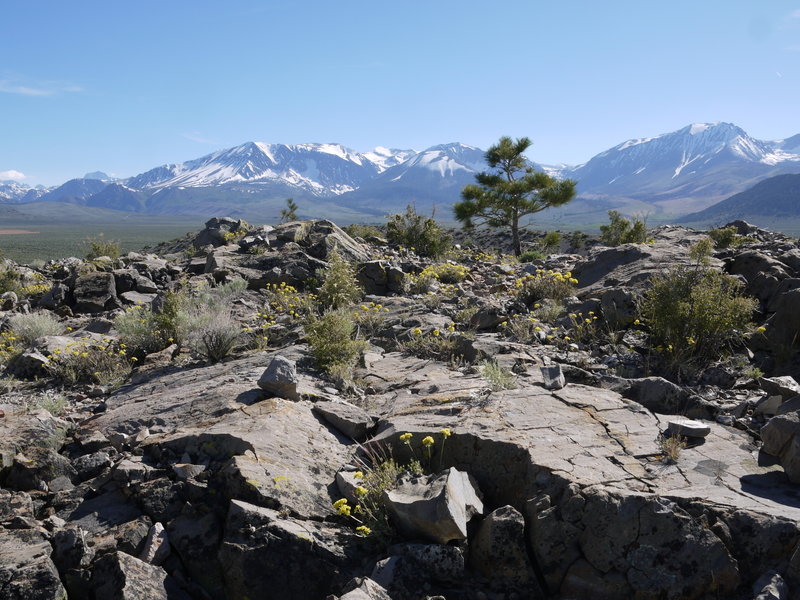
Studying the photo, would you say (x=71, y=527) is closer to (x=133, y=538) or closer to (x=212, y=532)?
(x=133, y=538)

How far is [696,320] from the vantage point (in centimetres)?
691

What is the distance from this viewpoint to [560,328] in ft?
27.2

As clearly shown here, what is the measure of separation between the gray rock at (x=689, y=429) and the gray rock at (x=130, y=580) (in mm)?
4124

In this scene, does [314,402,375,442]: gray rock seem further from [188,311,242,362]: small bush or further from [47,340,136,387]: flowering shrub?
[47,340,136,387]: flowering shrub

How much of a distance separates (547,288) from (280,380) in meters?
5.81

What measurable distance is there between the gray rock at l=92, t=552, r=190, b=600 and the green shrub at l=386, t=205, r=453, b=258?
1480 cm

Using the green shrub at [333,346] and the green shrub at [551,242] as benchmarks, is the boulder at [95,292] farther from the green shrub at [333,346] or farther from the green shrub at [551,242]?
the green shrub at [551,242]

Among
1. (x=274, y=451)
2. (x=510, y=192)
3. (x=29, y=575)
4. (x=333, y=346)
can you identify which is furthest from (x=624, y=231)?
(x=29, y=575)

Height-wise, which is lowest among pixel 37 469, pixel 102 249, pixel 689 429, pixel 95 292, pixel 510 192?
pixel 37 469

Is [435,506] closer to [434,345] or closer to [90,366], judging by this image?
[434,345]

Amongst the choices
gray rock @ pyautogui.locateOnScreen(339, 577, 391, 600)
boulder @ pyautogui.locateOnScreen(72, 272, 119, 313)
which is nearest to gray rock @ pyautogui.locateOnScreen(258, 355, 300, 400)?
gray rock @ pyautogui.locateOnScreen(339, 577, 391, 600)

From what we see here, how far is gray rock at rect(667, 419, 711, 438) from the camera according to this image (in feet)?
15.8

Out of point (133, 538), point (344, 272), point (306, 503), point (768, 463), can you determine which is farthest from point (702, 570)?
point (344, 272)

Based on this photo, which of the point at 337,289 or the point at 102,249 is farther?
the point at 102,249
